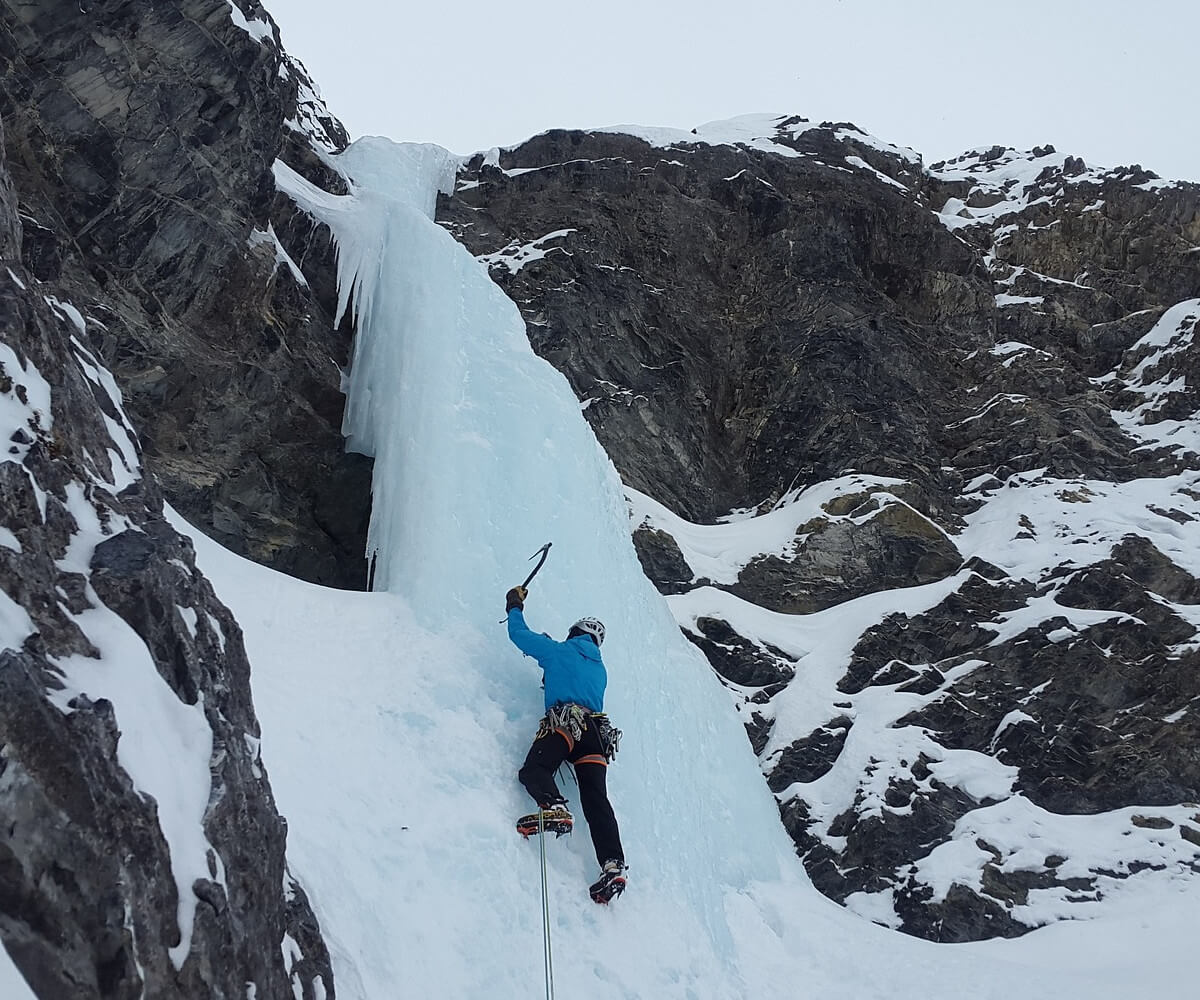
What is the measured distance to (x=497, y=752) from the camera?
235 inches

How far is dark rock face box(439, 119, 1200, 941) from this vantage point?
9.94m

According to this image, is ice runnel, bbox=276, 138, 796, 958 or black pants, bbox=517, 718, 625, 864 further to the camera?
ice runnel, bbox=276, 138, 796, 958

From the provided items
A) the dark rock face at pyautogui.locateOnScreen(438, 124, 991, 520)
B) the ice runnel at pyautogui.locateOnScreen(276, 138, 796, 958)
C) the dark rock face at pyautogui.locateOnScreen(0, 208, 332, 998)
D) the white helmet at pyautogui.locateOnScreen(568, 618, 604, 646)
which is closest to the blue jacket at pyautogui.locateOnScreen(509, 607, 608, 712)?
the white helmet at pyautogui.locateOnScreen(568, 618, 604, 646)

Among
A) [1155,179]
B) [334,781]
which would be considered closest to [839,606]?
[334,781]

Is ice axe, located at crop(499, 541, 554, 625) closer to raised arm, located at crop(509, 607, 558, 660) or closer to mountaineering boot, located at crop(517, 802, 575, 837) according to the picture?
raised arm, located at crop(509, 607, 558, 660)

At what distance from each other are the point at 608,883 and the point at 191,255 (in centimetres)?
701

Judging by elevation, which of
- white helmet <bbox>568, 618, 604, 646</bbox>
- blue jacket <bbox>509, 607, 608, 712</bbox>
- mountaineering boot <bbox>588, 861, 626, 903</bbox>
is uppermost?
white helmet <bbox>568, 618, 604, 646</bbox>

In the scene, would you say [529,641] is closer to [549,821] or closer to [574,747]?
[574,747]

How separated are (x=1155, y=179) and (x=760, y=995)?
63.0 ft

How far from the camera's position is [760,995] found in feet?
20.5

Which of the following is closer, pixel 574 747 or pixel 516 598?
pixel 574 747

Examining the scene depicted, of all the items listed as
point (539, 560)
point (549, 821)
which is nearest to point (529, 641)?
point (549, 821)

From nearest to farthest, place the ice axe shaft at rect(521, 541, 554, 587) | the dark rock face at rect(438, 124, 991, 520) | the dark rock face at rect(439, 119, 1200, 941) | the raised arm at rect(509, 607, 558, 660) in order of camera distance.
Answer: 1. the raised arm at rect(509, 607, 558, 660)
2. the ice axe shaft at rect(521, 541, 554, 587)
3. the dark rock face at rect(439, 119, 1200, 941)
4. the dark rock face at rect(438, 124, 991, 520)

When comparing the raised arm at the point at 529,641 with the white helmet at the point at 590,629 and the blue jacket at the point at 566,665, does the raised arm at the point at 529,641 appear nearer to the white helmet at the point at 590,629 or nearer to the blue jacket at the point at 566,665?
the blue jacket at the point at 566,665
